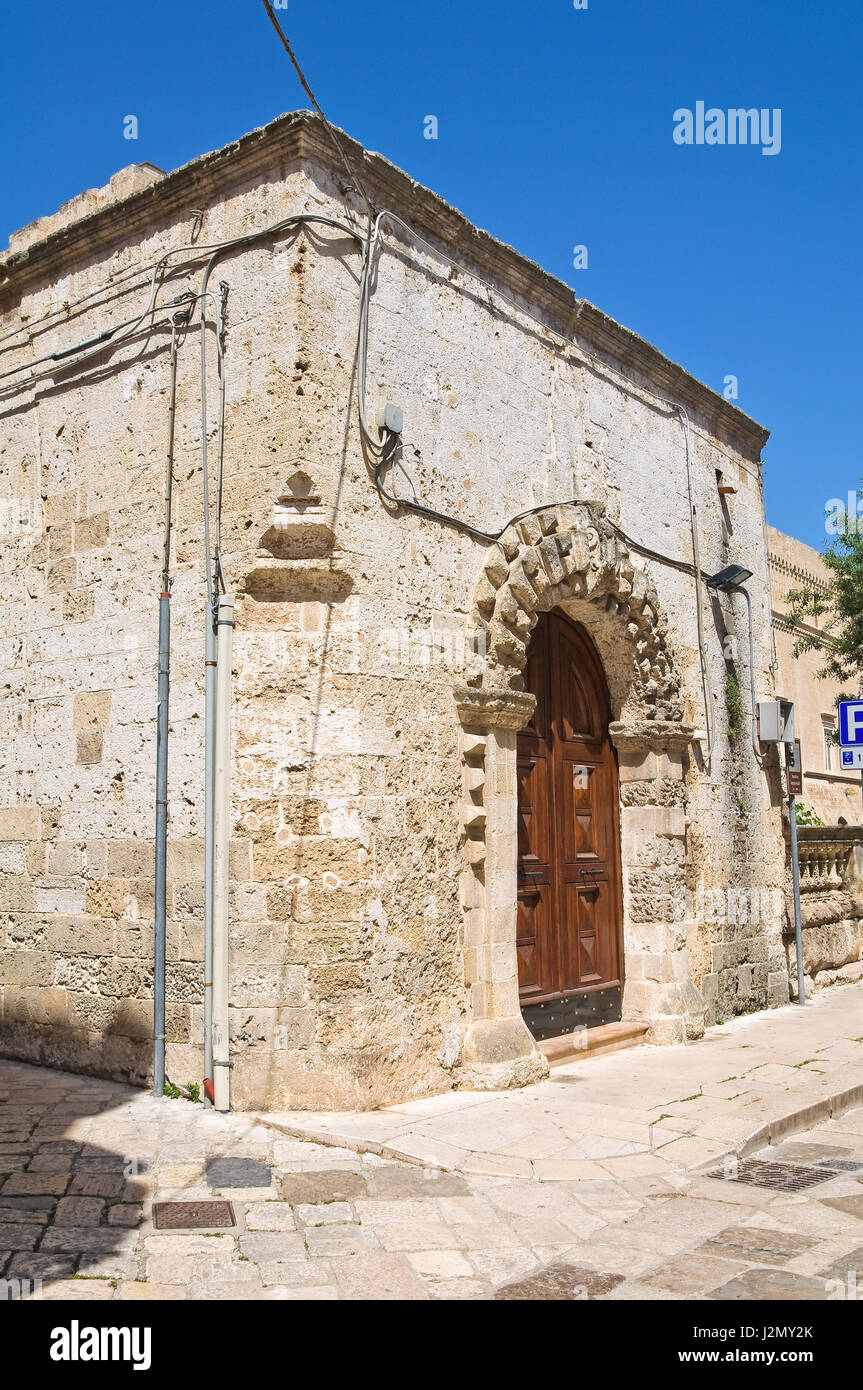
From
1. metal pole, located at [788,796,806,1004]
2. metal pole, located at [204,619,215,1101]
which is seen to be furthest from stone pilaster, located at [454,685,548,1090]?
metal pole, located at [788,796,806,1004]

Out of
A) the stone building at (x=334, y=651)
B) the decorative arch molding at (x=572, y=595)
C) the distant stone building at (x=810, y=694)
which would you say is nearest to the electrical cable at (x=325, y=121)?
the stone building at (x=334, y=651)

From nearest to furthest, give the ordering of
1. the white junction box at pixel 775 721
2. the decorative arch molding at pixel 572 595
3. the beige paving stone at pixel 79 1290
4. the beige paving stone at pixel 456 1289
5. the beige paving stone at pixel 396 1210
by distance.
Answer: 1. the beige paving stone at pixel 79 1290
2. the beige paving stone at pixel 456 1289
3. the beige paving stone at pixel 396 1210
4. the decorative arch molding at pixel 572 595
5. the white junction box at pixel 775 721

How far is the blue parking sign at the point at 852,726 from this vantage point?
801cm

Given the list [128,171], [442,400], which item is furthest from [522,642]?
[128,171]

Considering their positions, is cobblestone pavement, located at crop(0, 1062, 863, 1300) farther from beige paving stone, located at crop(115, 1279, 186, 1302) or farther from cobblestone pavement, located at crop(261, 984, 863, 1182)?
cobblestone pavement, located at crop(261, 984, 863, 1182)

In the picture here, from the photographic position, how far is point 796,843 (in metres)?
9.38

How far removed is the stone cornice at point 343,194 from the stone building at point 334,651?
19 millimetres

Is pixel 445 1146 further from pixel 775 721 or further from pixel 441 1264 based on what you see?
pixel 775 721

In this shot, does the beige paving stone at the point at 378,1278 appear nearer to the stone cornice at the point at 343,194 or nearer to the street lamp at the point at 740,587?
the stone cornice at the point at 343,194

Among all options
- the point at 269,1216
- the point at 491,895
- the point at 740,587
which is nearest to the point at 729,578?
the point at 740,587
